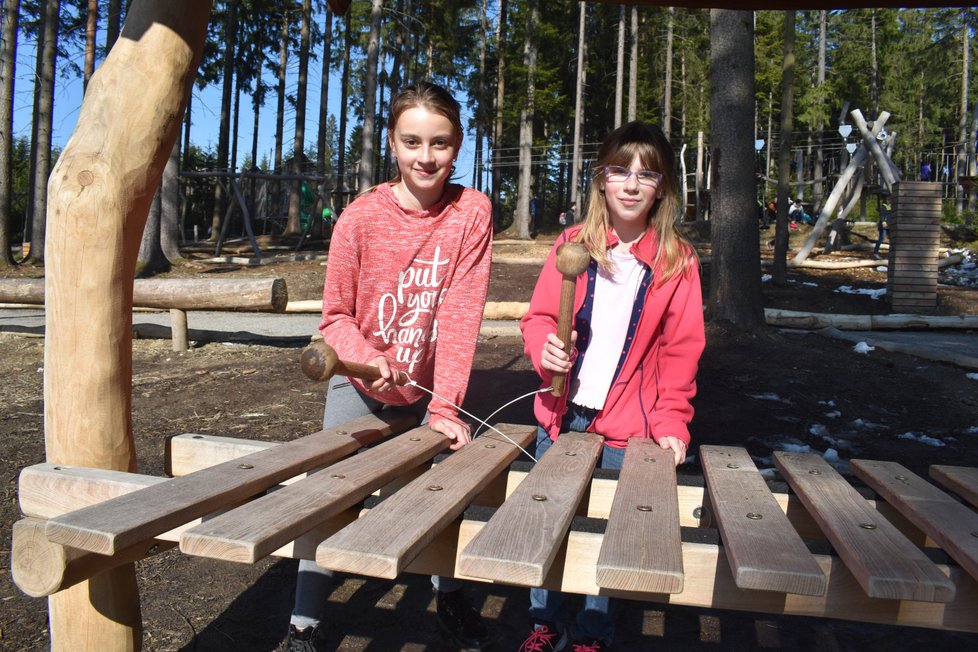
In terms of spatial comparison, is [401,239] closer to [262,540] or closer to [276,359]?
[262,540]

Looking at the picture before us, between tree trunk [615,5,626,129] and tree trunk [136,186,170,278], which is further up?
tree trunk [615,5,626,129]

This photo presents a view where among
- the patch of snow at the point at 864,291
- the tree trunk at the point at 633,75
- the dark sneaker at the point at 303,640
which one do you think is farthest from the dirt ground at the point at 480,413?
the tree trunk at the point at 633,75

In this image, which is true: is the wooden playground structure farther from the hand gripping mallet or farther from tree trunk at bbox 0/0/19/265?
tree trunk at bbox 0/0/19/265

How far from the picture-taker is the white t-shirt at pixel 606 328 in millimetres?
2779

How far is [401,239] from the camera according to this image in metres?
2.71

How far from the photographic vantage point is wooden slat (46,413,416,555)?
160 centimetres

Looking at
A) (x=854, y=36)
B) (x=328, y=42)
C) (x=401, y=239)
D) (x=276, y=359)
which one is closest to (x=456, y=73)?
(x=328, y=42)

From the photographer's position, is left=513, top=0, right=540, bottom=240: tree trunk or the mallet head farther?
left=513, top=0, right=540, bottom=240: tree trunk

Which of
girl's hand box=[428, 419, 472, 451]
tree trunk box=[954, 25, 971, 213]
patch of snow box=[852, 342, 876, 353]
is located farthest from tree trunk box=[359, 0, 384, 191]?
tree trunk box=[954, 25, 971, 213]

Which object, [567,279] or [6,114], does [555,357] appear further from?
[6,114]

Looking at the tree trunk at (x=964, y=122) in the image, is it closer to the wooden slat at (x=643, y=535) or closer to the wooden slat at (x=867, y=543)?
the wooden slat at (x=867, y=543)

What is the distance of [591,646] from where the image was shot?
95.1 inches

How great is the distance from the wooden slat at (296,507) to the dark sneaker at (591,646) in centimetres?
71

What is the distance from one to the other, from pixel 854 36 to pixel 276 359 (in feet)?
163
